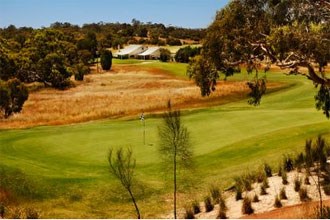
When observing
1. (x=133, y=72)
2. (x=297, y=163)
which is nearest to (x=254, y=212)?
(x=297, y=163)

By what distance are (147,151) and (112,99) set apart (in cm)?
3706

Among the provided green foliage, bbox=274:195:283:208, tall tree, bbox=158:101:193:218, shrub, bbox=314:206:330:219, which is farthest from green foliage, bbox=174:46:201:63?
shrub, bbox=314:206:330:219

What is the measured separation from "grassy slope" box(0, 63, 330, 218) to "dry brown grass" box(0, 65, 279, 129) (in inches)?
618

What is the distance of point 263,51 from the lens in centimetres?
2020

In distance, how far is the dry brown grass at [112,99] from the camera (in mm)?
44606

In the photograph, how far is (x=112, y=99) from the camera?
58.3 metres

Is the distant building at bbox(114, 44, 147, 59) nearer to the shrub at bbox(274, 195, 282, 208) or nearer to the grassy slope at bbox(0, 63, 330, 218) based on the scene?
the grassy slope at bbox(0, 63, 330, 218)

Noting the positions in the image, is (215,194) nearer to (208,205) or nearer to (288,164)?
(208,205)

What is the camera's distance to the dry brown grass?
44606 mm

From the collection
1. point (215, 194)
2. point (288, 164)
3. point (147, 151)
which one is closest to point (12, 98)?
point (147, 151)

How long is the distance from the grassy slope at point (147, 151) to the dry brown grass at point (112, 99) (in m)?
15.7

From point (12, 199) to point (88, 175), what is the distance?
10.3ft

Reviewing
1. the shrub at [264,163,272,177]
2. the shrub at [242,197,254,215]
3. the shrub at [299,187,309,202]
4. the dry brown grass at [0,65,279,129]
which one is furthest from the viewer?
the dry brown grass at [0,65,279,129]

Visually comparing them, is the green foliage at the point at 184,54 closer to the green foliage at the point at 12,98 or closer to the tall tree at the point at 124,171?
the green foliage at the point at 12,98
